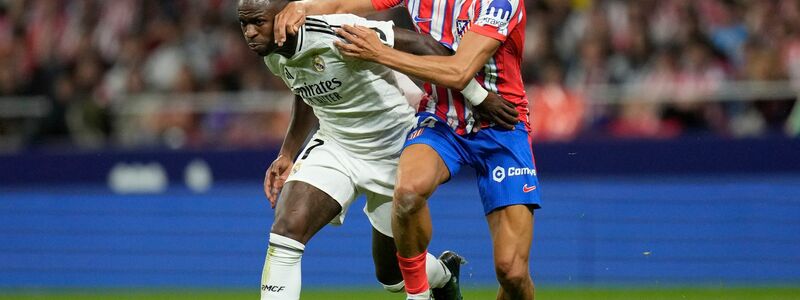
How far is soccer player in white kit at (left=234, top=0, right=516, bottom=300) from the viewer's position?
693 cm

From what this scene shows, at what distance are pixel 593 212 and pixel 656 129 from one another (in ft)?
Result: 3.38

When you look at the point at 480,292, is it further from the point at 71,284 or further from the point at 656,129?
the point at 71,284

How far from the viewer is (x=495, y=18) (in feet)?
22.9

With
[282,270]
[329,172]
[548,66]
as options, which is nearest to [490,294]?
[548,66]

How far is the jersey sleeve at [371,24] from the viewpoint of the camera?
693 cm

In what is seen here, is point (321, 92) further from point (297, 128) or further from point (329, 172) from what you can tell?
point (297, 128)

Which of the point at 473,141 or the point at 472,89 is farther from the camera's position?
the point at 473,141

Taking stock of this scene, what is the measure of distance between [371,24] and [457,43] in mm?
554

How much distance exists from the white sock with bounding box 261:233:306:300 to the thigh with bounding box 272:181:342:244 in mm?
52

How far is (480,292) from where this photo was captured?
11.8m

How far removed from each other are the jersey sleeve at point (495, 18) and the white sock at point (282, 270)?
1487mm

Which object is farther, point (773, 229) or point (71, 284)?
point (71, 284)

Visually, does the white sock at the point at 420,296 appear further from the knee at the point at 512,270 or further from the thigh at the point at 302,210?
the thigh at the point at 302,210

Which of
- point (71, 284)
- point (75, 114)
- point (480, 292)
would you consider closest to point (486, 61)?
point (480, 292)
